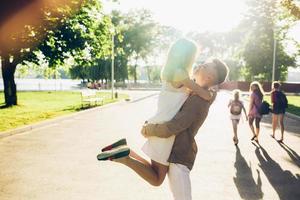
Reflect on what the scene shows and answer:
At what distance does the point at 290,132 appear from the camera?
1436 centimetres

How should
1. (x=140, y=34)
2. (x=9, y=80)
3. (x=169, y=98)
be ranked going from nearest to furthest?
(x=169, y=98), (x=9, y=80), (x=140, y=34)

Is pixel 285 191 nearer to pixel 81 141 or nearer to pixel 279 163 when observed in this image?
pixel 279 163

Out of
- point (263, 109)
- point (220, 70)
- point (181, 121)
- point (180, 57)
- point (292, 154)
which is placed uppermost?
point (180, 57)

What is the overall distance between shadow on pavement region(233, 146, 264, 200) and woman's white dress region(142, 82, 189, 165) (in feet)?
9.43

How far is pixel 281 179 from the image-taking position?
23.1 feet

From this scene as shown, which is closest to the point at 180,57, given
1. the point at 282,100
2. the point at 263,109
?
the point at 263,109

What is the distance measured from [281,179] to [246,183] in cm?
79

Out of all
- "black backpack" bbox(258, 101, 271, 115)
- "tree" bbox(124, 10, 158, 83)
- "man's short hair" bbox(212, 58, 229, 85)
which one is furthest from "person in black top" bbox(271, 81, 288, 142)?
"tree" bbox(124, 10, 158, 83)

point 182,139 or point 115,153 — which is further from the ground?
point 182,139

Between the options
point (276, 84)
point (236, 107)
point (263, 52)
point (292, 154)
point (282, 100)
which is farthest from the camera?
point (263, 52)

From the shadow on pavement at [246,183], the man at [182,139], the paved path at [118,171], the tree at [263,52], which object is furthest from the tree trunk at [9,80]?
the tree at [263,52]

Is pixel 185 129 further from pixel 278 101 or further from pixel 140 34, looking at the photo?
pixel 140 34

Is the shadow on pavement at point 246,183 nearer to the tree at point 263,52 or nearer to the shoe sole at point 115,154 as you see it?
the shoe sole at point 115,154

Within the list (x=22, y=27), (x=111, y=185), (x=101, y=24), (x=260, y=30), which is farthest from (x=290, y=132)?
(x=260, y=30)
